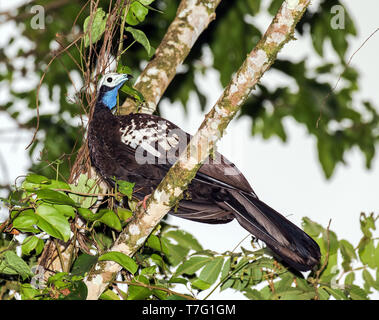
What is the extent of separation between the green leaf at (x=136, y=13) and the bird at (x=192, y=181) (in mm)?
440

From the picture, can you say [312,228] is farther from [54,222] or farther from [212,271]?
[54,222]

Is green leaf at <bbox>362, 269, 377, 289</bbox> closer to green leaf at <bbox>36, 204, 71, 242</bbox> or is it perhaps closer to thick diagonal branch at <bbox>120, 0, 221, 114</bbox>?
thick diagonal branch at <bbox>120, 0, 221, 114</bbox>

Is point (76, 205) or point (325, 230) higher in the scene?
point (325, 230)

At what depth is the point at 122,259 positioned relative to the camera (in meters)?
3.29

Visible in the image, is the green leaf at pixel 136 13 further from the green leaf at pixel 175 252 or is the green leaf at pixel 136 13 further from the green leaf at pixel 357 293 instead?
the green leaf at pixel 357 293

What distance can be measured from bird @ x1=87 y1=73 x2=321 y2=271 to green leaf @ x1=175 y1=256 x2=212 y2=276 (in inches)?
15.0

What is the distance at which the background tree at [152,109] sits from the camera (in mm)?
3443

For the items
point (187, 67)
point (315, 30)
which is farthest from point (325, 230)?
point (187, 67)

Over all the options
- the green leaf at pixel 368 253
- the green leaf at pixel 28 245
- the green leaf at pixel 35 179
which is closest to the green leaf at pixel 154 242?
the green leaf at pixel 28 245
